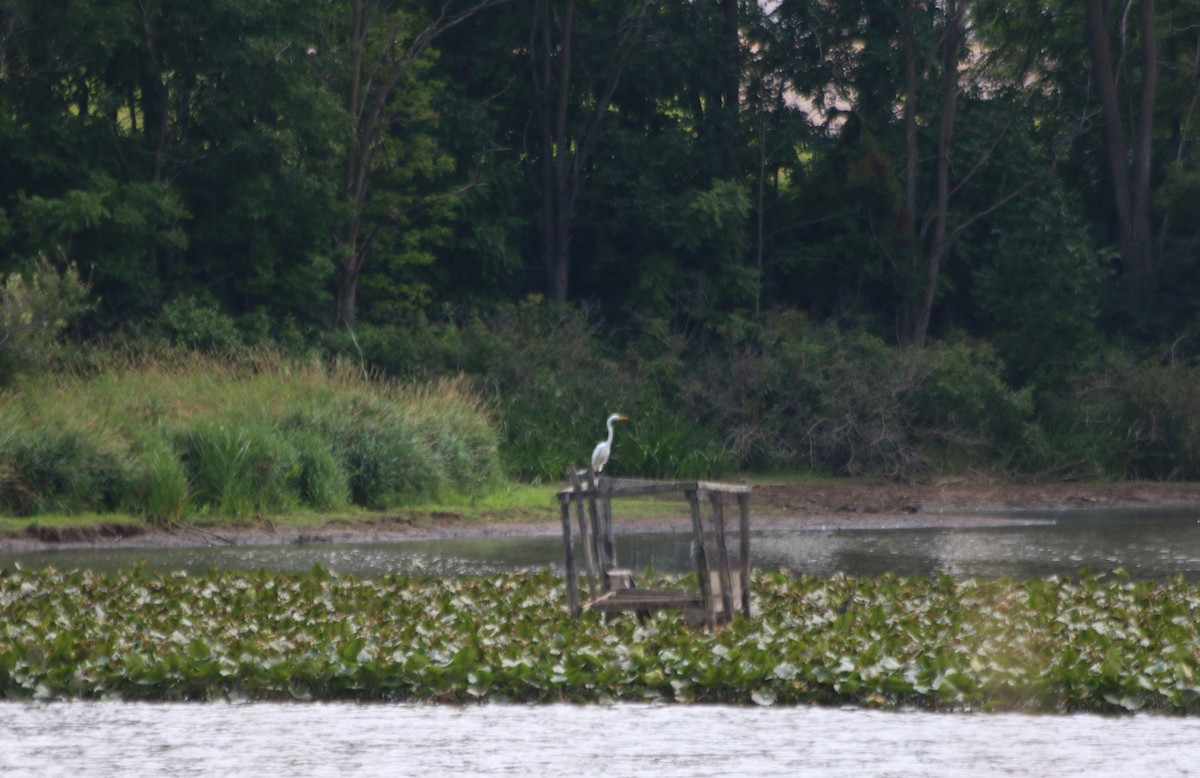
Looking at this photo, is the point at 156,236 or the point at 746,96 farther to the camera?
the point at 746,96

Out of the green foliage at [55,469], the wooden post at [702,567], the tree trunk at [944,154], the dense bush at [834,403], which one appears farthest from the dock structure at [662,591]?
the tree trunk at [944,154]

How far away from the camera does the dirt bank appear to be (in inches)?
851

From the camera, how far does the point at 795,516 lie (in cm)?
2636

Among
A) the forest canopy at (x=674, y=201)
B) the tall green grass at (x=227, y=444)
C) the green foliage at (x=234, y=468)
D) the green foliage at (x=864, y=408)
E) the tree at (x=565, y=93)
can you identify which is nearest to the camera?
the tall green grass at (x=227, y=444)

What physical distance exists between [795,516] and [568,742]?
55.5ft

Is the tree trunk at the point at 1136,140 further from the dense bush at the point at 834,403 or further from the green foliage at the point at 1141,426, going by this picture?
the green foliage at the point at 1141,426

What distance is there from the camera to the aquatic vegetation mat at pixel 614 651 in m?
10.9

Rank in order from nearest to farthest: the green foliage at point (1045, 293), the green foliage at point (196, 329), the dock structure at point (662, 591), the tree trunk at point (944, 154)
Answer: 1. the dock structure at point (662, 591)
2. the green foliage at point (196, 329)
3. the green foliage at point (1045, 293)
4. the tree trunk at point (944, 154)

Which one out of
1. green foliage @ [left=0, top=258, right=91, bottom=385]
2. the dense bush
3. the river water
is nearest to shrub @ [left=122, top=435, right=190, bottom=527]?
green foliage @ [left=0, top=258, right=91, bottom=385]

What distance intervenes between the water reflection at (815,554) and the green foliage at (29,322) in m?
5.80

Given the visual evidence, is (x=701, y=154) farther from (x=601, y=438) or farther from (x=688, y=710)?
(x=688, y=710)

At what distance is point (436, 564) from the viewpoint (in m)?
19.5

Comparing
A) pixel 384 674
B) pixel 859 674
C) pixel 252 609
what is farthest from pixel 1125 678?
pixel 252 609

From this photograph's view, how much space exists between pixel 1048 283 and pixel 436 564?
21.3m
